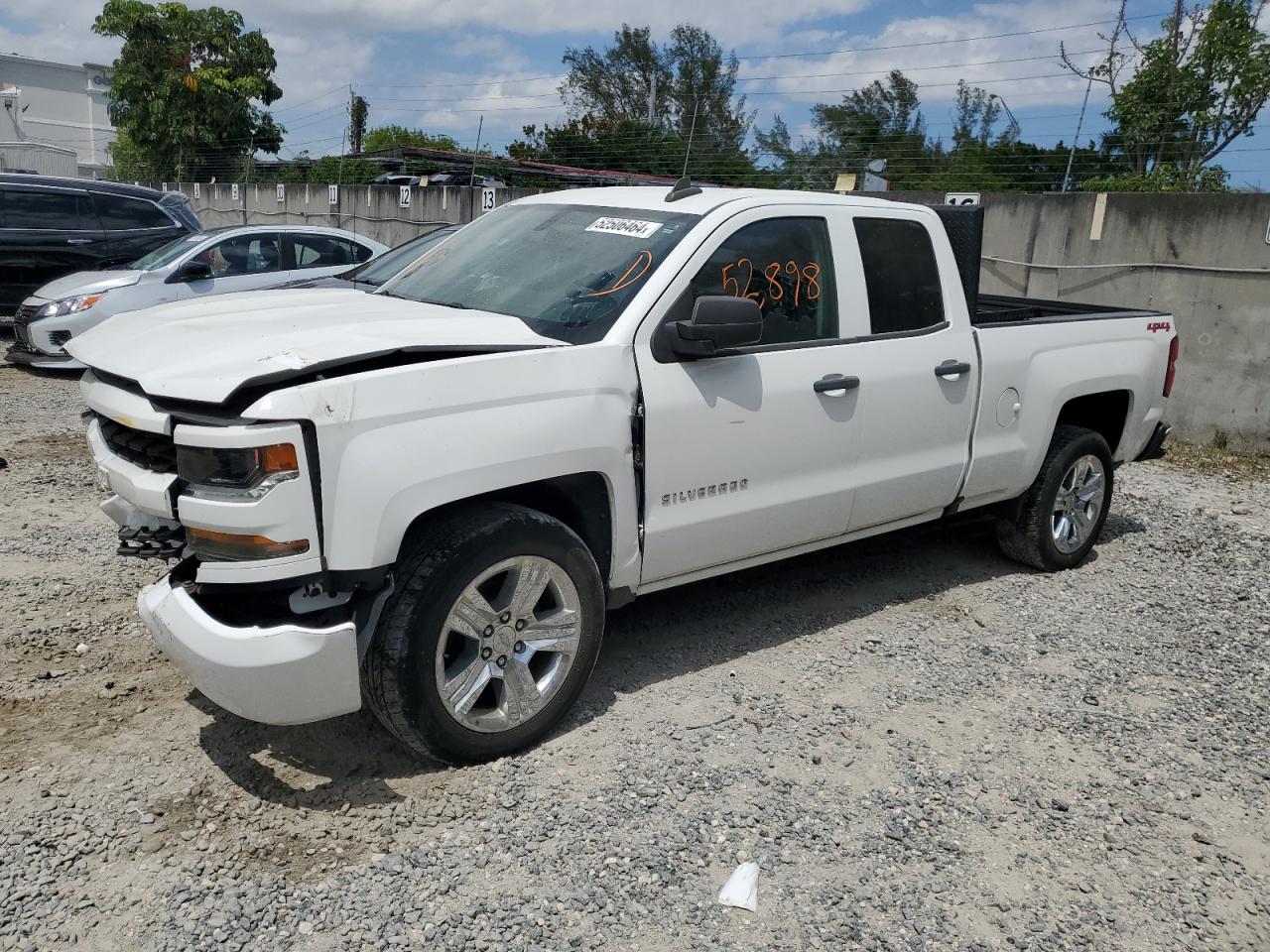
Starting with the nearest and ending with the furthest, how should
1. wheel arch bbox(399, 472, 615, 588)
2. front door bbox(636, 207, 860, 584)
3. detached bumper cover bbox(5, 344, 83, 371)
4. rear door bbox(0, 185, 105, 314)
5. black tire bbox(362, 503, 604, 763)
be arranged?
black tire bbox(362, 503, 604, 763)
wheel arch bbox(399, 472, 615, 588)
front door bbox(636, 207, 860, 584)
detached bumper cover bbox(5, 344, 83, 371)
rear door bbox(0, 185, 105, 314)

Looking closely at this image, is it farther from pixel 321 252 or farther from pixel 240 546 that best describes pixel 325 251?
pixel 240 546

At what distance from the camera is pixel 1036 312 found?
20.5 feet

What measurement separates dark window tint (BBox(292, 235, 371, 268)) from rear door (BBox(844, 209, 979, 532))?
750 centimetres

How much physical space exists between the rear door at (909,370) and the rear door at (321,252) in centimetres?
718

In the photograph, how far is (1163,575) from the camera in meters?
6.14

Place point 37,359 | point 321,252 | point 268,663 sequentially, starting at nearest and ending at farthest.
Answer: point 268,663 < point 37,359 < point 321,252

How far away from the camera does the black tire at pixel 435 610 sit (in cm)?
333

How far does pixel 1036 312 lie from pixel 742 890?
4.32 m

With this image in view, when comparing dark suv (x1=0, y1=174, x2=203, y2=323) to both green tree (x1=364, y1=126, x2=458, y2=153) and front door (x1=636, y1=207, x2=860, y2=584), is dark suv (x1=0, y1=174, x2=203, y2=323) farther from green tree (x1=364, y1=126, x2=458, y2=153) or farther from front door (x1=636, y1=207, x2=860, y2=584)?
green tree (x1=364, y1=126, x2=458, y2=153)

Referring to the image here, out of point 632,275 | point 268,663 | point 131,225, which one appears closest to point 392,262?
point 131,225

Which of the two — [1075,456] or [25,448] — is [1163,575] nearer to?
[1075,456]

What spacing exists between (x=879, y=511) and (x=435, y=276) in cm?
226

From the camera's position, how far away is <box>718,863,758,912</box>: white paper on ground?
121 inches

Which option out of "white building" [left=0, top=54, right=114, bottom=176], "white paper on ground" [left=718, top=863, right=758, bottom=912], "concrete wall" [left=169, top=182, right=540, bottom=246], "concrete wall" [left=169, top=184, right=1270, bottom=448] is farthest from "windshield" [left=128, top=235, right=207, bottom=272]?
A: "white building" [left=0, top=54, right=114, bottom=176]
